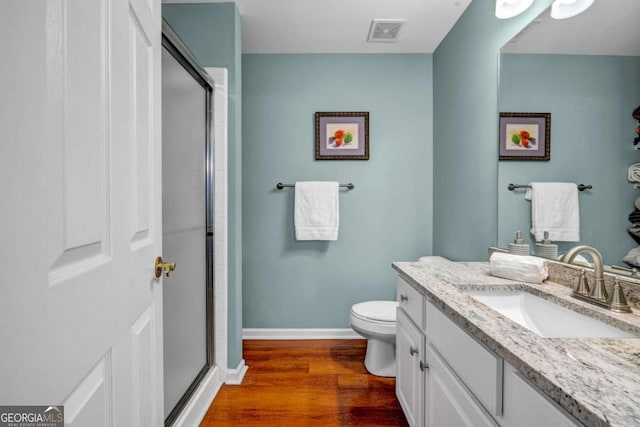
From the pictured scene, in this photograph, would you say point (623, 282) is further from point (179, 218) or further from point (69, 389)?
point (179, 218)

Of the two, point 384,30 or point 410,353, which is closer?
point 410,353

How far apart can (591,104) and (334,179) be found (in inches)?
66.3

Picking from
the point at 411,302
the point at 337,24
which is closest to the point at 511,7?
the point at 337,24

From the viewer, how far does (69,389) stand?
0.52 m

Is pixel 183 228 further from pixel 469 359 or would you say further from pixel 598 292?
pixel 598 292

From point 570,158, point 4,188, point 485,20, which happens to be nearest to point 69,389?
point 4,188

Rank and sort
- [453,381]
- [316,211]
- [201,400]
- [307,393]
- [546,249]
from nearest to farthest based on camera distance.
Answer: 1. [453,381]
2. [546,249]
3. [201,400]
4. [307,393]
5. [316,211]

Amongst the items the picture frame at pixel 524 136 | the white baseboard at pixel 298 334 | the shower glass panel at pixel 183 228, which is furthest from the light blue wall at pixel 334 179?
the picture frame at pixel 524 136

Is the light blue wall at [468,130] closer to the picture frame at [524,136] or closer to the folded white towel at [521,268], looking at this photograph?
the picture frame at [524,136]

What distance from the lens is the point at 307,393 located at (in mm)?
1837

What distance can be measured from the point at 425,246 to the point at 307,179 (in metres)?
1.12

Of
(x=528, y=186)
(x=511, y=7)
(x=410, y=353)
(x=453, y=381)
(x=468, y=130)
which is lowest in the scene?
(x=410, y=353)

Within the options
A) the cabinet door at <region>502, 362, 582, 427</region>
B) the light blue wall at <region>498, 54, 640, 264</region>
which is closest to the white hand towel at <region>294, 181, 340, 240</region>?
the light blue wall at <region>498, 54, 640, 264</region>


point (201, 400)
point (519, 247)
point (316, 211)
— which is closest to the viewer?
point (519, 247)
